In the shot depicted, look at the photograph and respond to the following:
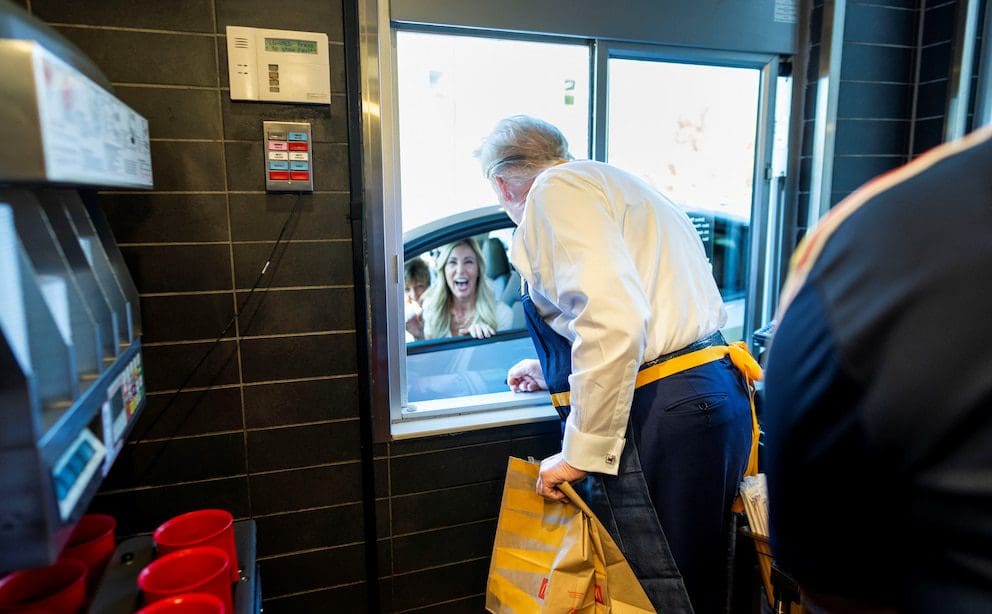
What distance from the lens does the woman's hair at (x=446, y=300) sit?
2488mm

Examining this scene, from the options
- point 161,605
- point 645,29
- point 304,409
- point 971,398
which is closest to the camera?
point 971,398

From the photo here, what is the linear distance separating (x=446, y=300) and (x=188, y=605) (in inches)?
67.0

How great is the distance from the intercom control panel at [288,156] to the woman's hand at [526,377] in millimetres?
937

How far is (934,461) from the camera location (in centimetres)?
50

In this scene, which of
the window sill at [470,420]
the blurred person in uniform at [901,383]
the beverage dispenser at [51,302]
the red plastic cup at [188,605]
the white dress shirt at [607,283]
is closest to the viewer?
the blurred person in uniform at [901,383]

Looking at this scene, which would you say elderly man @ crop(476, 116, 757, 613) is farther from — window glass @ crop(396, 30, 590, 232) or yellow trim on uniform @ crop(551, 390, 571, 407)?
window glass @ crop(396, 30, 590, 232)

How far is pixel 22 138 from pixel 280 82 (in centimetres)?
108

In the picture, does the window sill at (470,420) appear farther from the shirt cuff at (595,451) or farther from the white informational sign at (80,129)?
the white informational sign at (80,129)

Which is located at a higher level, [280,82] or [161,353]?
[280,82]

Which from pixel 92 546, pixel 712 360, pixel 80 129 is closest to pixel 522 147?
pixel 712 360

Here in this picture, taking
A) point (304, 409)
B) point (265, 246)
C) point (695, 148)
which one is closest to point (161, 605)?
point (304, 409)

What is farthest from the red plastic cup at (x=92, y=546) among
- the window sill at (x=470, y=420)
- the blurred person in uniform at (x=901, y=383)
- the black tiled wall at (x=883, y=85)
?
the black tiled wall at (x=883, y=85)

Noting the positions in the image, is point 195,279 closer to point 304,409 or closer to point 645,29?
point 304,409

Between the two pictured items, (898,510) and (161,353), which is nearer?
(898,510)
